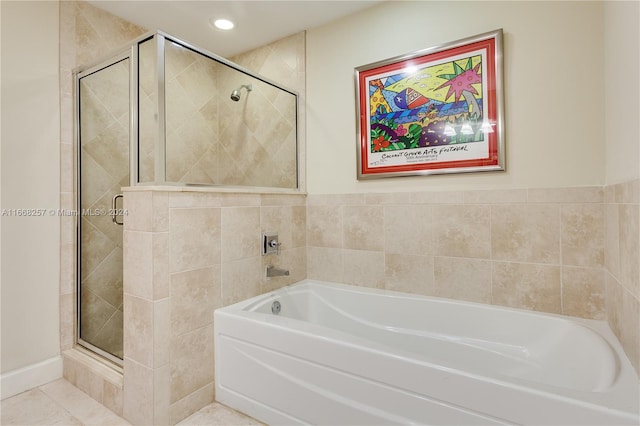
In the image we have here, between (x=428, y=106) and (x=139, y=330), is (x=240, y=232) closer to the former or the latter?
(x=139, y=330)

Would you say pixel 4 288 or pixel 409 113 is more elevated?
pixel 409 113

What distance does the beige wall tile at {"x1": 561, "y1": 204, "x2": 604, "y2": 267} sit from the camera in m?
1.57

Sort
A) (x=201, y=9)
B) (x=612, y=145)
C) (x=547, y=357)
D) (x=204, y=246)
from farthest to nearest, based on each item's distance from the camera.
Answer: (x=201, y=9), (x=204, y=246), (x=547, y=357), (x=612, y=145)

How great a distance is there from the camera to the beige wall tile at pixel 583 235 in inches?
61.6

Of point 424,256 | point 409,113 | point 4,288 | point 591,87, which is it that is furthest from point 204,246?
point 591,87

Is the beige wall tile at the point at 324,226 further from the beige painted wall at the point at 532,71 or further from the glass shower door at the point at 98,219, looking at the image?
the glass shower door at the point at 98,219

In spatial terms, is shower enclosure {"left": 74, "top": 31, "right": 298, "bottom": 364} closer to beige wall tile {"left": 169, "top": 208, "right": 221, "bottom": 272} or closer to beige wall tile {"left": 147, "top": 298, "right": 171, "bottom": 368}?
beige wall tile {"left": 169, "top": 208, "right": 221, "bottom": 272}

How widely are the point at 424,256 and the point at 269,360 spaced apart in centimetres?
112

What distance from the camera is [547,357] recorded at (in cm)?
153

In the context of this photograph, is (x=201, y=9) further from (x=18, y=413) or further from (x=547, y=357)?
(x=547, y=357)

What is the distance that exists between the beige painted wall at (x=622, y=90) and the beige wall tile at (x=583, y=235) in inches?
6.7

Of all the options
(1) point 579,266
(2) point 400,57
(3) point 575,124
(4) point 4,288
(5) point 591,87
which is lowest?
(4) point 4,288

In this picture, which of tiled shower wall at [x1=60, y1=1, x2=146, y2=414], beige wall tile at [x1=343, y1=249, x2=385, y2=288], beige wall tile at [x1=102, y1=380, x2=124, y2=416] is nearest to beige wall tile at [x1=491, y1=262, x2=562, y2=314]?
beige wall tile at [x1=343, y1=249, x2=385, y2=288]

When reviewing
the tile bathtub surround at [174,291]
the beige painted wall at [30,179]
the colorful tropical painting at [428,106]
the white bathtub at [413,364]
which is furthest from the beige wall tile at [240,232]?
the beige painted wall at [30,179]
